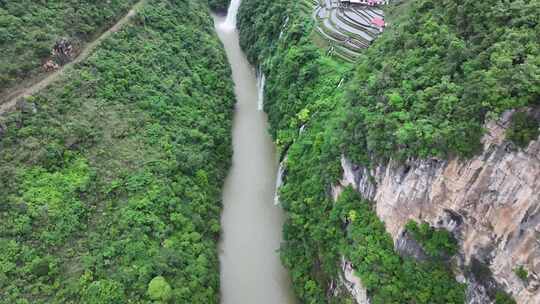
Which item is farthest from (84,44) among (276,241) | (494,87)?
(494,87)

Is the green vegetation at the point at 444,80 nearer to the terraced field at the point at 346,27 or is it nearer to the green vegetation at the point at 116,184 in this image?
the terraced field at the point at 346,27

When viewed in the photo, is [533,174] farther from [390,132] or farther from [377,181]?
[377,181]

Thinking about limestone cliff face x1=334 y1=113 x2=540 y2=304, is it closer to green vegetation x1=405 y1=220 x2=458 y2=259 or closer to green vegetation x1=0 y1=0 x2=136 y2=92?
green vegetation x1=405 y1=220 x2=458 y2=259

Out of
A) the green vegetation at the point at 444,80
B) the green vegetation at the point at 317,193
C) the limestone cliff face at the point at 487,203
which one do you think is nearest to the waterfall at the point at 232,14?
the green vegetation at the point at 317,193

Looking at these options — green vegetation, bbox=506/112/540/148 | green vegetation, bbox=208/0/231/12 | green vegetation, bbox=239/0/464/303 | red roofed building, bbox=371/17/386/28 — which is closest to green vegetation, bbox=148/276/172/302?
green vegetation, bbox=239/0/464/303

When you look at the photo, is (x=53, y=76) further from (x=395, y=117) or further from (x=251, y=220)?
(x=395, y=117)
